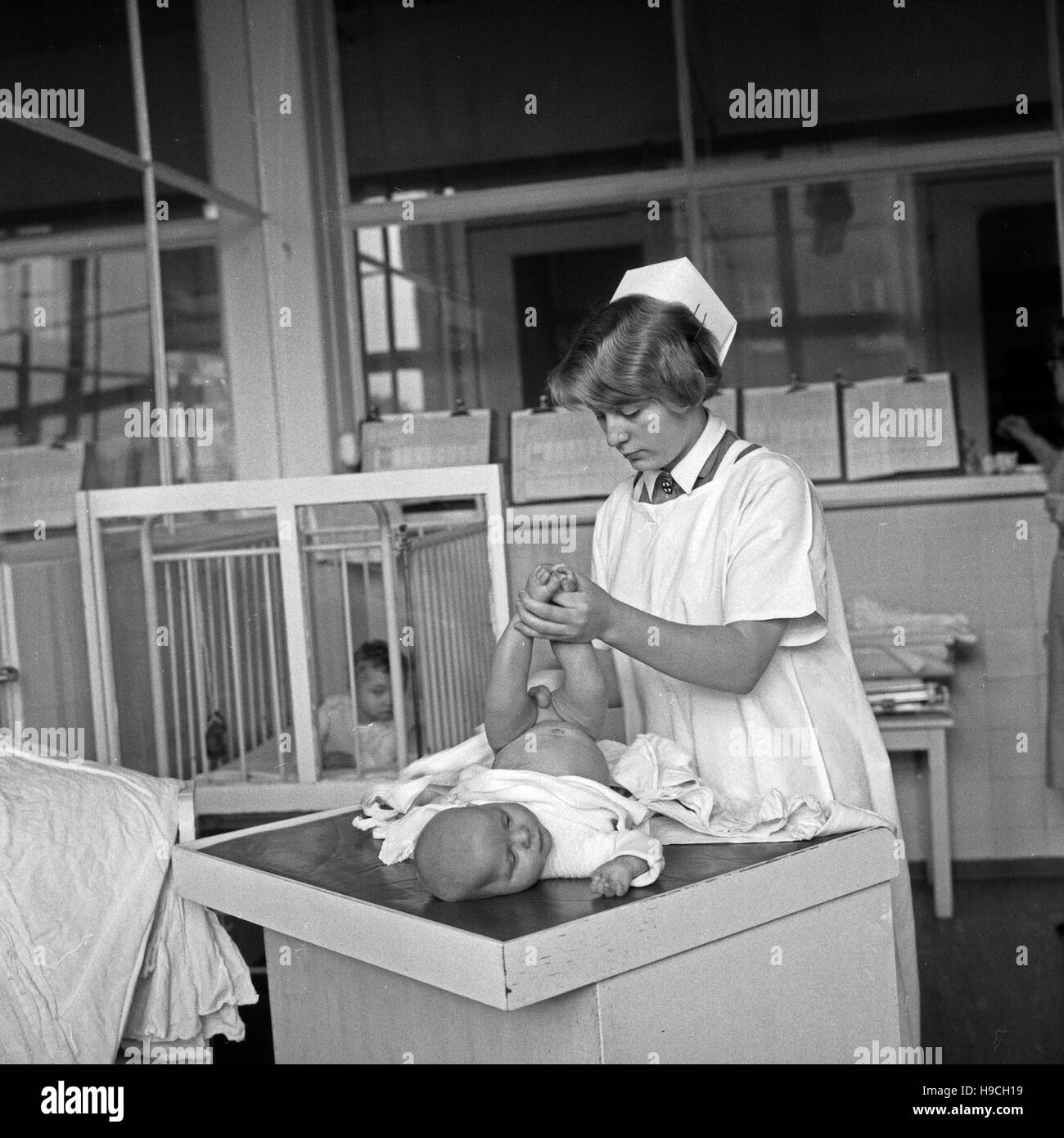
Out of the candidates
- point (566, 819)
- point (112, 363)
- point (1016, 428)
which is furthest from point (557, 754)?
point (1016, 428)

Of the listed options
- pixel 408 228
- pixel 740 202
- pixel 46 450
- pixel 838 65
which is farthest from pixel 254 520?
pixel 838 65

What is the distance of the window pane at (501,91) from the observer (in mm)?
5102

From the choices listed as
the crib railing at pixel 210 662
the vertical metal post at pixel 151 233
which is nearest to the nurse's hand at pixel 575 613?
the crib railing at pixel 210 662

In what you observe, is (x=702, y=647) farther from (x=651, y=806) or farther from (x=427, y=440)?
(x=427, y=440)

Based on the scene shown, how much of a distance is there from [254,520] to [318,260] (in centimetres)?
130

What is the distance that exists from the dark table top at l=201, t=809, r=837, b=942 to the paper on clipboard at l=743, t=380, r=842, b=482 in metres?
2.98

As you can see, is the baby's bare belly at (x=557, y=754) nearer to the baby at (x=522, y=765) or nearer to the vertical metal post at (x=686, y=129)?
the baby at (x=522, y=765)

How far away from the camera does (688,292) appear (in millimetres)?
1650

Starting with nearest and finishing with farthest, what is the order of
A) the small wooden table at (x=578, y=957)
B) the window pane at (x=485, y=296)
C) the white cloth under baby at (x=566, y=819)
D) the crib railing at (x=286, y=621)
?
the small wooden table at (x=578, y=957) → the white cloth under baby at (x=566, y=819) → the crib railing at (x=286, y=621) → the window pane at (x=485, y=296)

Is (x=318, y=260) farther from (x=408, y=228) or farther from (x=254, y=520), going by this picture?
(x=254, y=520)

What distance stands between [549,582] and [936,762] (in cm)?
249

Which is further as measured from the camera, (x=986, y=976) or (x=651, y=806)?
(x=986, y=976)

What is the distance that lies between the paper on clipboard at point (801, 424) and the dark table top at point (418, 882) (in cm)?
298

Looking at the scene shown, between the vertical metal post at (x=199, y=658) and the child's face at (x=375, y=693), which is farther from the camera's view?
the child's face at (x=375, y=693)
